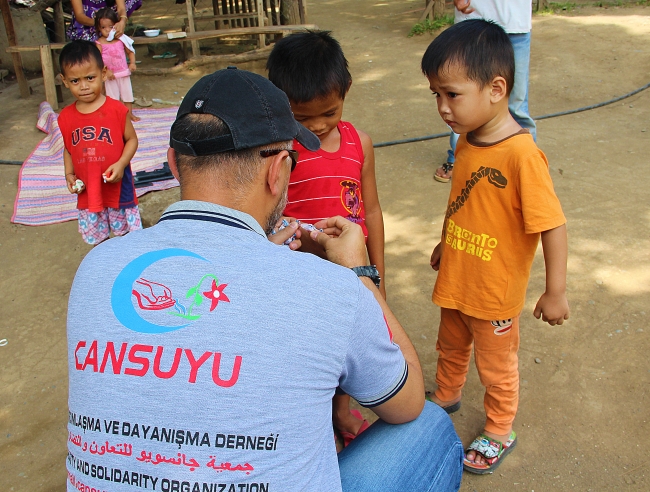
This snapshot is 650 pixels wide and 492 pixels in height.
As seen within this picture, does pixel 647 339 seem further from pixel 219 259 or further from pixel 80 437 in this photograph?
pixel 80 437

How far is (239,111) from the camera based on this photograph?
55.9 inches

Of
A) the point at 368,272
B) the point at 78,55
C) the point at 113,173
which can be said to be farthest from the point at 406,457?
the point at 78,55

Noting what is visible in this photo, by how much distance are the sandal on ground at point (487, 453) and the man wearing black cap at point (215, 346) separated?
1.01m

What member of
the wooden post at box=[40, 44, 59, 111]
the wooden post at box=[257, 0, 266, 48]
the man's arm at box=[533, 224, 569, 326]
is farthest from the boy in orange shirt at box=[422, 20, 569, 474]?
the wooden post at box=[257, 0, 266, 48]

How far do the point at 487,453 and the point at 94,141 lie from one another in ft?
8.65

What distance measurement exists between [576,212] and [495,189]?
2.19 m

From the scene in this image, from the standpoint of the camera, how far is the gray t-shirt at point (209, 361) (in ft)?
3.74

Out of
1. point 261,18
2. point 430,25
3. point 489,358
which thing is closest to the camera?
point 489,358

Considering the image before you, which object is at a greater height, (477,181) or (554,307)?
(477,181)

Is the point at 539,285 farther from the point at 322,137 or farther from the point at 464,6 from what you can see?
the point at 464,6

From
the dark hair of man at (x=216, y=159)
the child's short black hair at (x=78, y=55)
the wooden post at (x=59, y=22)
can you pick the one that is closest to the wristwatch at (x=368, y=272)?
the dark hair of man at (x=216, y=159)

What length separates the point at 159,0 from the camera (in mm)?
12281

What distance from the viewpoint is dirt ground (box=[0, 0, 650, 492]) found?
2.32m

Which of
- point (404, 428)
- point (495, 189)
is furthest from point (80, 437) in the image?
point (495, 189)
